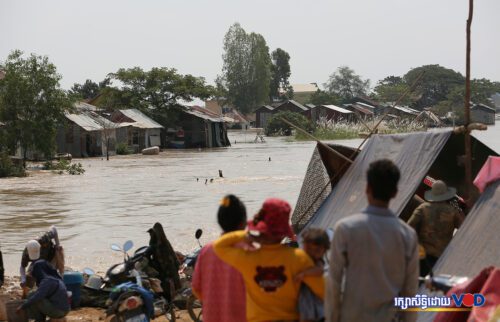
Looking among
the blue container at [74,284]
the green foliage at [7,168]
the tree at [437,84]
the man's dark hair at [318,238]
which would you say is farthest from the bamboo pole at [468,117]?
the tree at [437,84]

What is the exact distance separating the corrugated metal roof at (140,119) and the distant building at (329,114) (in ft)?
140

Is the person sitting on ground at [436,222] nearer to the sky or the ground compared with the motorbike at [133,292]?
nearer to the sky

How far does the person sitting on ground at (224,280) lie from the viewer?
161 inches

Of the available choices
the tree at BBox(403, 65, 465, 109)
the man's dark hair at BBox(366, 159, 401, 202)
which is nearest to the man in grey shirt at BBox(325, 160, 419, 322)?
the man's dark hair at BBox(366, 159, 401, 202)

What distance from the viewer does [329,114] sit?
322ft

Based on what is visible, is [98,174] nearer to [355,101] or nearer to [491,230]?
[491,230]

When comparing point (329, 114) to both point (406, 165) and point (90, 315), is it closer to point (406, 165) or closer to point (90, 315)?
point (406, 165)

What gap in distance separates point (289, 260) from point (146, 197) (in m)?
22.5

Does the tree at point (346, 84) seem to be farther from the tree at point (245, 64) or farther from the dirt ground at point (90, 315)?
the dirt ground at point (90, 315)

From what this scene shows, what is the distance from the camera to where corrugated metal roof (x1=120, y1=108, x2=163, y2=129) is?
5384 cm

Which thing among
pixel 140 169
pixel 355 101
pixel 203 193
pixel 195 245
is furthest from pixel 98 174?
pixel 355 101

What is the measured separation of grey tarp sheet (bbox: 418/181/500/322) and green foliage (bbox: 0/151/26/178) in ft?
98.1

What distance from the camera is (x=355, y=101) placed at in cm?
12738

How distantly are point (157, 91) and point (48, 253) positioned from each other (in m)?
53.5
